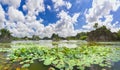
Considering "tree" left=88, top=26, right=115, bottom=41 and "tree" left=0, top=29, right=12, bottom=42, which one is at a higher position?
"tree" left=0, top=29, right=12, bottom=42

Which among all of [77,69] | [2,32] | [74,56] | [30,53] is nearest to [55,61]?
[77,69]

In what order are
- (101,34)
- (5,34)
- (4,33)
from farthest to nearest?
(4,33) → (5,34) → (101,34)

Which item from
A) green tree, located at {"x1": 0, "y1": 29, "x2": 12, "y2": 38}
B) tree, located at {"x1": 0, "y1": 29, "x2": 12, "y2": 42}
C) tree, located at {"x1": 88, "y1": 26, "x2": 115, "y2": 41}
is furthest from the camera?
green tree, located at {"x1": 0, "y1": 29, "x2": 12, "y2": 38}

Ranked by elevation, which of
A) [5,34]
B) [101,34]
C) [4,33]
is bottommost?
[101,34]

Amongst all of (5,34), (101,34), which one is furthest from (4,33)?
(101,34)

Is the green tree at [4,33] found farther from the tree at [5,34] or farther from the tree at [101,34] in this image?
the tree at [101,34]

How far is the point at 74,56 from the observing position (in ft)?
20.0

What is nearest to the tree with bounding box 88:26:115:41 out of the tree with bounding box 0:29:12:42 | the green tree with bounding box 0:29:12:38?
the tree with bounding box 0:29:12:42

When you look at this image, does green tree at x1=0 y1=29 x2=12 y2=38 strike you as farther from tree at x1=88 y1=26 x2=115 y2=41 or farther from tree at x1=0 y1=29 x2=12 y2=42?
tree at x1=88 y1=26 x2=115 y2=41

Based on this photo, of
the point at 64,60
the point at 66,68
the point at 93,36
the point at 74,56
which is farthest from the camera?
the point at 93,36

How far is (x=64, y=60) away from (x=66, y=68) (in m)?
0.38

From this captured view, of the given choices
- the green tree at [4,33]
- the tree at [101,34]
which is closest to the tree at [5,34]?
the green tree at [4,33]

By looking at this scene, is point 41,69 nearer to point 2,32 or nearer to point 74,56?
point 74,56

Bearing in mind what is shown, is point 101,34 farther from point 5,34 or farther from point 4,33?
point 4,33
